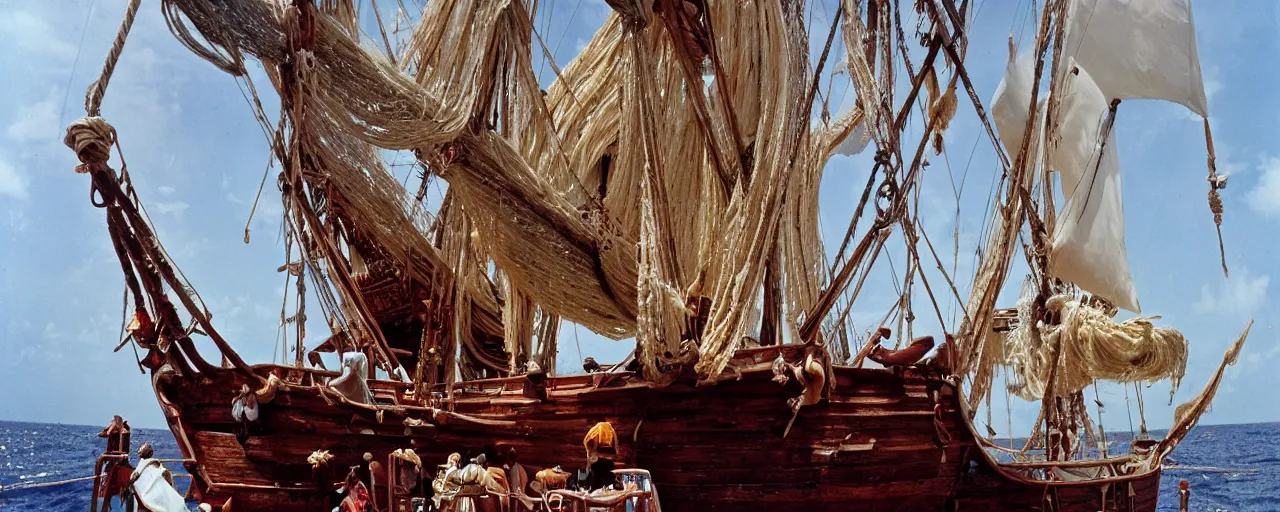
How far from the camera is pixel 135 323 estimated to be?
9008 mm

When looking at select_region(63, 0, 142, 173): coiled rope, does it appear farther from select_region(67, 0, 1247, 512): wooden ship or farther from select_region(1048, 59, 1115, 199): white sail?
select_region(1048, 59, 1115, 199): white sail

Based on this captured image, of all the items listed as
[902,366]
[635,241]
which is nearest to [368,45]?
[635,241]

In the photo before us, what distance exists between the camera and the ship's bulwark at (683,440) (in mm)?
8602

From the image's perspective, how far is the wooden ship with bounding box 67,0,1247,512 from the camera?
8.66 m

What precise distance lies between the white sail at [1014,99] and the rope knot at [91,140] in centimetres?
1350

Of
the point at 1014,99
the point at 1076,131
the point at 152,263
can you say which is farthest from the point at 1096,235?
the point at 152,263

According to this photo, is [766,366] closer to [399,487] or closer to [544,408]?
[544,408]

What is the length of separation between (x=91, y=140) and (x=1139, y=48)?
1283 centimetres

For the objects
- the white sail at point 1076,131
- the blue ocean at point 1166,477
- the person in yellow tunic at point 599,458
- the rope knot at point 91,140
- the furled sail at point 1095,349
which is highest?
the white sail at point 1076,131

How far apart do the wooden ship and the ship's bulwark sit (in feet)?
0.07

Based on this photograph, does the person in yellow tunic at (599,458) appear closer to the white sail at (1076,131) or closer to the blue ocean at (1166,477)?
the blue ocean at (1166,477)

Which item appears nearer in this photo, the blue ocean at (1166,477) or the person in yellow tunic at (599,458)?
the person in yellow tunic at (599,458)

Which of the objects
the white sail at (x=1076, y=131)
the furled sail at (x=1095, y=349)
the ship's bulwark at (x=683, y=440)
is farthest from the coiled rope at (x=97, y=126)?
the white sail at (x=1076, y=131)

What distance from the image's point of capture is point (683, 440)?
28.6ft
